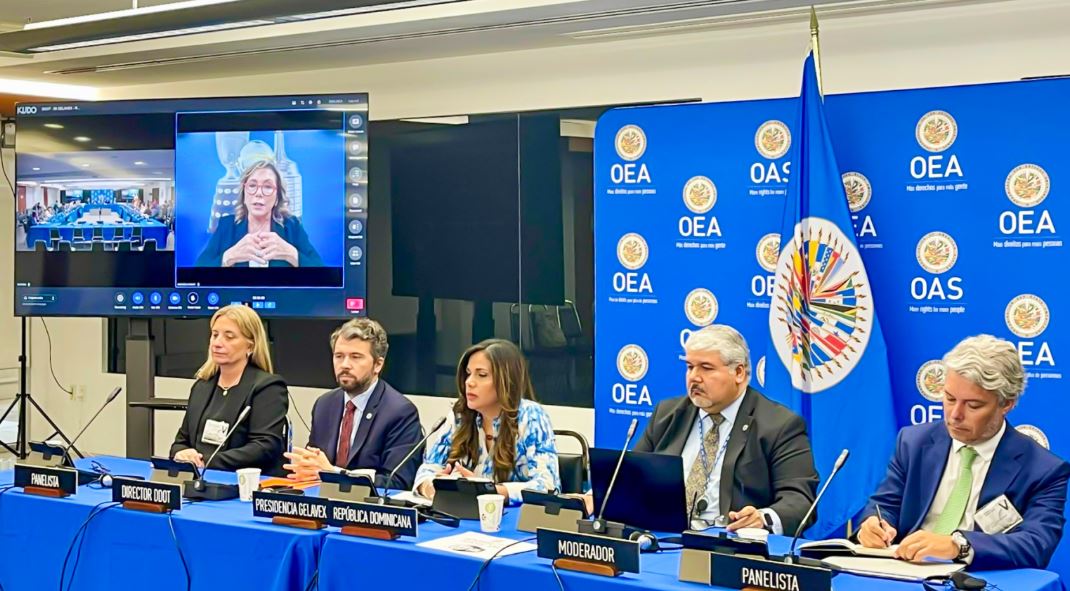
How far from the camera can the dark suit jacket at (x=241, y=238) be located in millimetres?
5566

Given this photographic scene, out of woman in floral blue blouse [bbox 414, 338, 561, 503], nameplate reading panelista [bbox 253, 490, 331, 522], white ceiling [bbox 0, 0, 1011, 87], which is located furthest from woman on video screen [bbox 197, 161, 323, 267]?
nameplate reading panelista [bbox 253, 490, 331, 522]

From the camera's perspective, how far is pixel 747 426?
3.60 meters

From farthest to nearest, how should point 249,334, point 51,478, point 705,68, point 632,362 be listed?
point 705,68 → point 632,362 → point 249,334 → point 51,478

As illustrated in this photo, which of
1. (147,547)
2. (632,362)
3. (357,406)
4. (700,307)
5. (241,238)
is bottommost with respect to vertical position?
(147,547)

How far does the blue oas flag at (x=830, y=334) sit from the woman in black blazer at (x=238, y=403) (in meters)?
1.93

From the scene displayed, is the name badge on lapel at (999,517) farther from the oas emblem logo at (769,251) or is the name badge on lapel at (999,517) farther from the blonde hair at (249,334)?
the blonde hair at (249,334)

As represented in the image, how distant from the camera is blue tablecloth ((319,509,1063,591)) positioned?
267 cm

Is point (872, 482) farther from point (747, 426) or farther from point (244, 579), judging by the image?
point (244, 579)

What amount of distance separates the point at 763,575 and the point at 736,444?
1054 mm

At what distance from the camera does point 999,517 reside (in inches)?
118

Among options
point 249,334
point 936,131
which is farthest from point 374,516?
point 936,131

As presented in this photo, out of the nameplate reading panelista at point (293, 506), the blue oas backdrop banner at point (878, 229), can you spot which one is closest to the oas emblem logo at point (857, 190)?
the blue oas backdrop banner at point (878, 229)

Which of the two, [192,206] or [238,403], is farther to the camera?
[192,206]

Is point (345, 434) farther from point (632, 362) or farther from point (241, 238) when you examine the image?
point (241, 238)
